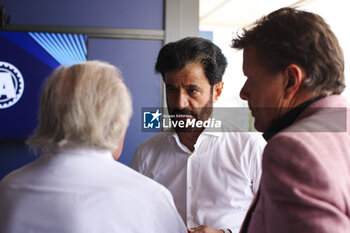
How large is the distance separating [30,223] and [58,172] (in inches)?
5.9

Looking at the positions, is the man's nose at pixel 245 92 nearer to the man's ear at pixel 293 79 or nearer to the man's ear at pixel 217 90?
the man's ear at pixel 293 79

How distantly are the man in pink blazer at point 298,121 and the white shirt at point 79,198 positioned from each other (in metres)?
0.30

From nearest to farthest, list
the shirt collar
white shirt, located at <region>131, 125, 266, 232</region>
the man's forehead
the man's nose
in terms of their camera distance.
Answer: the shirt collar → the man's nose → white shirt, located at <region>131, 125, 266, 232</region> → the man's forehead

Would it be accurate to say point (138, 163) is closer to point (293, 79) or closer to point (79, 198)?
point (79, 198)

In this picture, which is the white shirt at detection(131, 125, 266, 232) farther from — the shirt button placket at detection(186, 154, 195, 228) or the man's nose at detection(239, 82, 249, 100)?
the man's nose at detection(239, 82, 249, 100)

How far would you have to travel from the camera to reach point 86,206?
0.87m

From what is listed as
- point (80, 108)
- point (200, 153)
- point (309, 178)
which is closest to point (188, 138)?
point (200, 153)

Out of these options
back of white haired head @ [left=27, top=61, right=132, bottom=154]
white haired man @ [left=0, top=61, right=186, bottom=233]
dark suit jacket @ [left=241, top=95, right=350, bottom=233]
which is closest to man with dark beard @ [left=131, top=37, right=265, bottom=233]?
white haired man @ [left=0, top=61, right=186, bottom=233]

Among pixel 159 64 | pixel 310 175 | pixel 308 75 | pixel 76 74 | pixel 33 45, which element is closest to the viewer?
pixel 310 175

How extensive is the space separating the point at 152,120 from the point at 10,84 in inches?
45.4

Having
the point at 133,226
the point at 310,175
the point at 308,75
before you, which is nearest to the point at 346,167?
the point at 310,175

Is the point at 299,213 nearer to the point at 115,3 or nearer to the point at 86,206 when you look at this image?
the point at 86,206

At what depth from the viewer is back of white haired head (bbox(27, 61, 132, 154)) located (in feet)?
3.12

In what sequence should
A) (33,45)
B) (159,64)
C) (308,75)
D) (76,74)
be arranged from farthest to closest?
(33,45) → (159,64) → (76,74) → (308,75)
